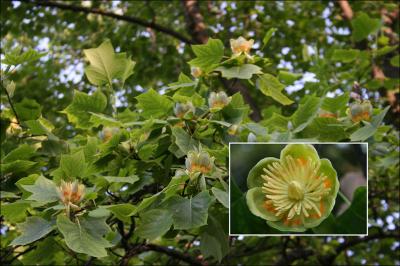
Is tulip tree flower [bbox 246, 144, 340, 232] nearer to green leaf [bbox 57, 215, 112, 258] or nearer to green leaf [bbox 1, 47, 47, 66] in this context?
green leaf [bbox 57, 215, 112, 258]

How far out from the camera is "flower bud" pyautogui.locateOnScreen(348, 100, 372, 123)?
1627 mm

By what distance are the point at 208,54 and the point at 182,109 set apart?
204 mm

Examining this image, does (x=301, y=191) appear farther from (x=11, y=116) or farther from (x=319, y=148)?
(x=11, y=116)

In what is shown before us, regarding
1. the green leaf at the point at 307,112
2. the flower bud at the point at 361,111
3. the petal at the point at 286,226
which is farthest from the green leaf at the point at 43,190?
the flower bud at the point at 361,111

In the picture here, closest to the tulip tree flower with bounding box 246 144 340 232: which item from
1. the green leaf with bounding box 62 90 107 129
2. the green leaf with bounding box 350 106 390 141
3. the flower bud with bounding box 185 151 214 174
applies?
the flower bud with bounding box 185 151 214 174

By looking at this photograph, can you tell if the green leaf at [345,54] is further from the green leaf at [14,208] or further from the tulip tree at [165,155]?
the green leaf at [14,208]

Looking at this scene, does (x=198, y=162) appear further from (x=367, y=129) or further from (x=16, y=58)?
(x=16, y=58)

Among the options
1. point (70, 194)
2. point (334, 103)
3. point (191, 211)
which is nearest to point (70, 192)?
point (70, 194)

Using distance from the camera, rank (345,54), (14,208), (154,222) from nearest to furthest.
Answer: (154,222), (14,208), (345,54)

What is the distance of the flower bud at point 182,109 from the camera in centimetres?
151

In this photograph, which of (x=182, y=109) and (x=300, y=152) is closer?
(x=300, y=152)

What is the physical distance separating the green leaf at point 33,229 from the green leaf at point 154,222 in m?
0.20

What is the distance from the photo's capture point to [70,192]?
1258 mm

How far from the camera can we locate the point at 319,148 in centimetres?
126
